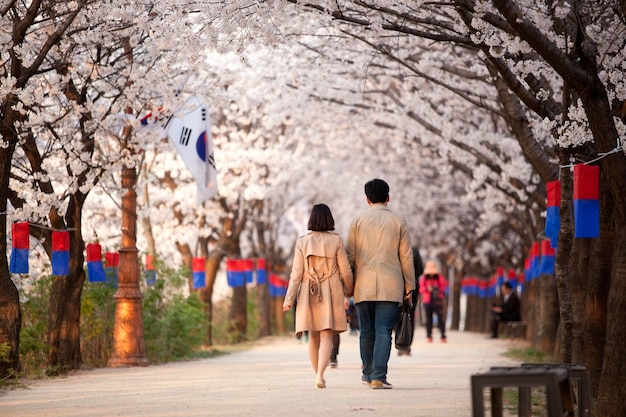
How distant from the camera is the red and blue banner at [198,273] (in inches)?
1029

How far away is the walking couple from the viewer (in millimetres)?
11891

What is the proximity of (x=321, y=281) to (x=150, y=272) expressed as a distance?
9.16 meters

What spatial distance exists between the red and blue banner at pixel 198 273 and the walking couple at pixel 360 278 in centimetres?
1404

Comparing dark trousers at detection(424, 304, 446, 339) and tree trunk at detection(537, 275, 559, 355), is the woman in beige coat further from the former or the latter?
dark trousers at detection(424, 304, 446, 339)

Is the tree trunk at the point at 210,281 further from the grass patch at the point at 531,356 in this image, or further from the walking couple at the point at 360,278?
the walking couple at the point at 360,278

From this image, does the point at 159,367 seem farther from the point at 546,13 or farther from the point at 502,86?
the point at 546,13

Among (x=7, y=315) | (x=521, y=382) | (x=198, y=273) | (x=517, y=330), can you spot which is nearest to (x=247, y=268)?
(x=198, y=273)

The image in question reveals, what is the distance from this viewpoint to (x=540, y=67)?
13992 millimetres

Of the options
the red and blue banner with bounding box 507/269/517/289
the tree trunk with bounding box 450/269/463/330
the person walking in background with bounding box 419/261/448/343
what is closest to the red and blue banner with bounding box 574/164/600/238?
the person walking in background with bounding box 419/261/448/343

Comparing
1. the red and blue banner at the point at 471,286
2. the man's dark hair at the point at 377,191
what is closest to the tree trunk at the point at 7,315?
the man's dark hair at the point at 377,191

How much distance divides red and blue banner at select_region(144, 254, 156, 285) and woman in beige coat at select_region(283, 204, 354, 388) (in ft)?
29.3

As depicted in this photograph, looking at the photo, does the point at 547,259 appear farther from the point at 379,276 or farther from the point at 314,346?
the point at 379,276

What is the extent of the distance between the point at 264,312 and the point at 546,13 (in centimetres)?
2640

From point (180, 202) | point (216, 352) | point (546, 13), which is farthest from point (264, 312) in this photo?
point (546, 13)
